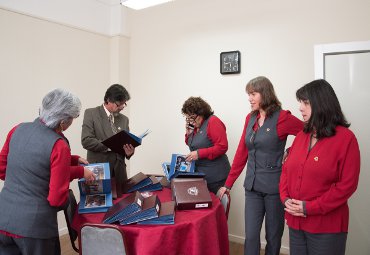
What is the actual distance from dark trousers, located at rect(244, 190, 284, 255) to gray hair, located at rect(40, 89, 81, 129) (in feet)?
4.32

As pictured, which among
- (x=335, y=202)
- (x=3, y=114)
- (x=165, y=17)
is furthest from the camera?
(x=165, y=17)

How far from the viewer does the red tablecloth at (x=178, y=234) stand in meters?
1.61

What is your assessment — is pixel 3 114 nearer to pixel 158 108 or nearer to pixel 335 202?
pixel 158 108

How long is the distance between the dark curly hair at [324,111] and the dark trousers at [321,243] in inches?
20.4

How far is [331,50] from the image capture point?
2799mm

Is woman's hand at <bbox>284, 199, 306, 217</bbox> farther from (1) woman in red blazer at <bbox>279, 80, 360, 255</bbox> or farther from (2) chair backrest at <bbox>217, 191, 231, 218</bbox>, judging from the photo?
(2) chair backrest at <bbox>217, 191, 231, 218</bbox>

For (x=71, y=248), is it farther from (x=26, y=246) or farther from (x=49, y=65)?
(x=49, y=65)

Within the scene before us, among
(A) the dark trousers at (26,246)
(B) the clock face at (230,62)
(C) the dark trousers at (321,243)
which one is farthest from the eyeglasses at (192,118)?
(A) the dark trousers at (26,246)

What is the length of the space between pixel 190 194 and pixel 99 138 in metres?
1.23

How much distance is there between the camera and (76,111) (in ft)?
Answer: 5.79

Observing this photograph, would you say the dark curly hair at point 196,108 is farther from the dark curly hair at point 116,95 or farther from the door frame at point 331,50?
the door frame at point 331,50

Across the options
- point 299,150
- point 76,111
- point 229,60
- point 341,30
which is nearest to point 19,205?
point 76,111

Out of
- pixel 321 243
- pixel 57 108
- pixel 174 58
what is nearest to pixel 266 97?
pixel 321 243

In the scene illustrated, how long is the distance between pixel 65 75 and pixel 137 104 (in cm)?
97
